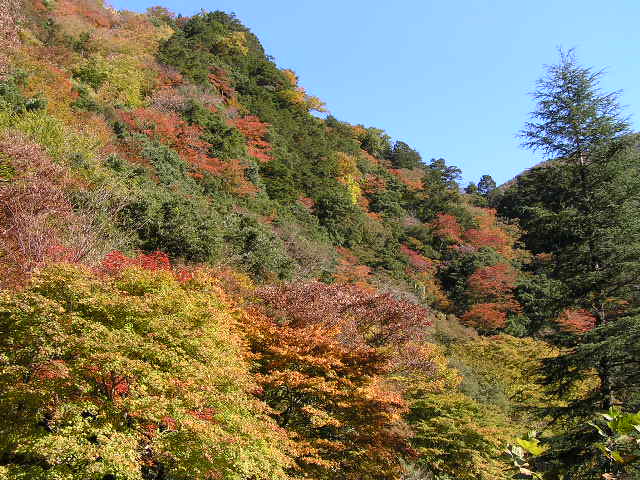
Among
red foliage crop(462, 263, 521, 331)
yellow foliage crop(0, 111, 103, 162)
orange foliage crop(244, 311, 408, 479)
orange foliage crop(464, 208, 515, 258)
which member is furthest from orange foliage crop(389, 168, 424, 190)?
orange foliage crop(244, 311, 408, 479)

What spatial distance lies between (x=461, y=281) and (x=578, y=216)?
27990mm

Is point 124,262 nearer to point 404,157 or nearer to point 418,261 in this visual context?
point 418,261

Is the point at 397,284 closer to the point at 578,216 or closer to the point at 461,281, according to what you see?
the point at 461,281

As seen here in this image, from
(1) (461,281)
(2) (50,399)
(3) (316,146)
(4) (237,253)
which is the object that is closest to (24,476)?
(2) (50,399)

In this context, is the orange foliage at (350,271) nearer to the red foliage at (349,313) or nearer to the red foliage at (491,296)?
the red foliage at (349,313)

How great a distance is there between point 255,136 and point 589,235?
97.4 feet

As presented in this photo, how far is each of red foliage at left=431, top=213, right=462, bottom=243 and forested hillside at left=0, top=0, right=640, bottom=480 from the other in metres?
7.63

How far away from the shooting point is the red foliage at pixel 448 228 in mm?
43906

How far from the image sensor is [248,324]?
12.2 m

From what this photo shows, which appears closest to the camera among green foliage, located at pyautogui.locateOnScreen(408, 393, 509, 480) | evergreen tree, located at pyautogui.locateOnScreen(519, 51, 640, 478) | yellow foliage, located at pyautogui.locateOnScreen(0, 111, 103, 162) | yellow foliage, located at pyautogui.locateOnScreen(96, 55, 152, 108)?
evergreen tree, located at pyautogui.locateOnScreen(519, 51, 640, 478)

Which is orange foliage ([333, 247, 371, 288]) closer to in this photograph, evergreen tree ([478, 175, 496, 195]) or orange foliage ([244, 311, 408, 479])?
orange foliage ([244, 311, 408, 479])

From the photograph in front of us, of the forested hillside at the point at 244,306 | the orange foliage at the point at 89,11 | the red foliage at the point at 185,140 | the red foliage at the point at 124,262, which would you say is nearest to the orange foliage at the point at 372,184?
the forested hillside at the point at 244,306

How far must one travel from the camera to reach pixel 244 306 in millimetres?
14211

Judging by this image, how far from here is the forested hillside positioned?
22.8 ft
